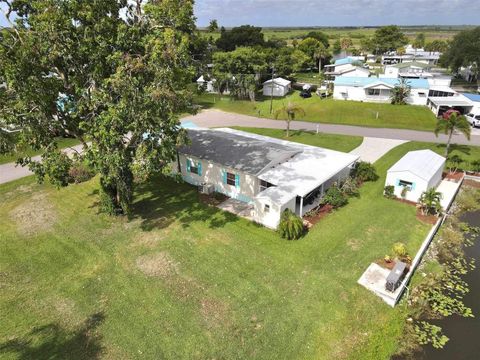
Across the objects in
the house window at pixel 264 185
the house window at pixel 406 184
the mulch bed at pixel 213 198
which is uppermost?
the house window at pixel 264 185

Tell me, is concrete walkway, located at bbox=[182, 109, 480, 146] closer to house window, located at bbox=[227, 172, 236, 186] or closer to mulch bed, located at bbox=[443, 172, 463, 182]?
mulch bed, located at bbox=[443, 172, 463, 182]

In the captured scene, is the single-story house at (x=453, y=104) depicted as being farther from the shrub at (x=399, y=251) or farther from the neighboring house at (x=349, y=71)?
the shrub at (x=399, y=251)

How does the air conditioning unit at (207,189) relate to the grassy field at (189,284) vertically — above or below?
above

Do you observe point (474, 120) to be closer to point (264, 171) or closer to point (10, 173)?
point (264, 171)

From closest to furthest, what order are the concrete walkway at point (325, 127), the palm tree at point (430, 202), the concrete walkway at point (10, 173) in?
1. the palm tree at point (430, 202)
2. the concrete walkway at point (10, 173)
3. the concrete walkway at point (325, 127)

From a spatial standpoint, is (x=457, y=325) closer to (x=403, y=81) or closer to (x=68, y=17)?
(x=68, y=17)

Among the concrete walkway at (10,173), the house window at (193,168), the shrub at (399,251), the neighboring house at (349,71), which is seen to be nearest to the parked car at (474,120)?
the neighboring house at (349,71)
